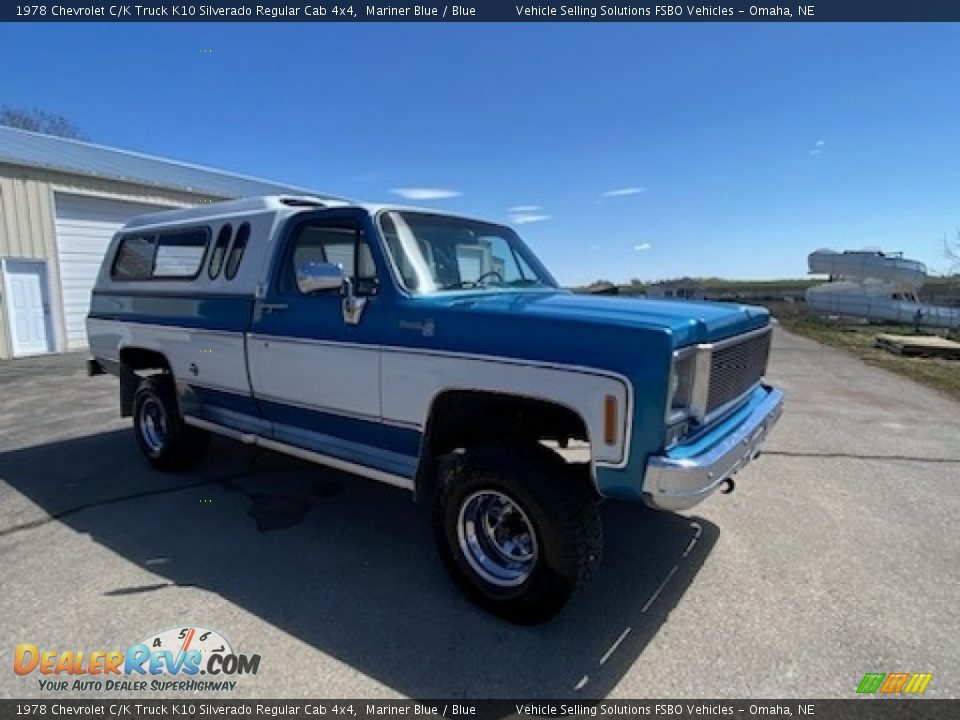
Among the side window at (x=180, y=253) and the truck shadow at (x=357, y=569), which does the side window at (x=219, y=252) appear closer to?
the side window at (x=180, y=253)

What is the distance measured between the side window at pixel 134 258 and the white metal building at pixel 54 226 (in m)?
9.81

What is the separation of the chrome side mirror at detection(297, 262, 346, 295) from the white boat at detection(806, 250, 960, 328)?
31.8 metres

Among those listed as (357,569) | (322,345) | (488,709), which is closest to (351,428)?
(322,345)

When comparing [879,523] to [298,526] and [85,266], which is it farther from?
[85,266]

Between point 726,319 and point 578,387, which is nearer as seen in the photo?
point 578,387

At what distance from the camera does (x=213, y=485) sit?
5.09 meters

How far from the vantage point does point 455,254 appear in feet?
13.4

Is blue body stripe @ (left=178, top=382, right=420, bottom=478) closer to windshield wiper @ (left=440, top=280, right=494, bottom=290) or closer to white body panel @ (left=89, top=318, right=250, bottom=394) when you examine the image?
white body panel @ (left=89, top=318, right=250, bottom=394)

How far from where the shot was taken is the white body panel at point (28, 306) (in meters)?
13.3

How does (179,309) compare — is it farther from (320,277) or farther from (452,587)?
(452,587)

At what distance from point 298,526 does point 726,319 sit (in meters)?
3.23

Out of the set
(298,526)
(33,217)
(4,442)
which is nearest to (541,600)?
(298,526)

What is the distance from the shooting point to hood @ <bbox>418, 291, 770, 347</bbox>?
2773mm

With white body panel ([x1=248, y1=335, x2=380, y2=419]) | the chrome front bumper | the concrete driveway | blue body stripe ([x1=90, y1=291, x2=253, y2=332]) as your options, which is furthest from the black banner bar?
blue body stripe ([x1=90, y1=291, x2=253, y2=332])
